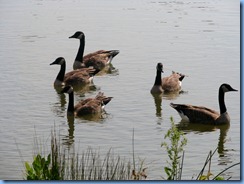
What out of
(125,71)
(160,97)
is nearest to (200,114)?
(160,97)

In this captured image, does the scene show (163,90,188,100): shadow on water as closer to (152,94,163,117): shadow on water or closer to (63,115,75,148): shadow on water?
(152,94,163,117): shadow on water

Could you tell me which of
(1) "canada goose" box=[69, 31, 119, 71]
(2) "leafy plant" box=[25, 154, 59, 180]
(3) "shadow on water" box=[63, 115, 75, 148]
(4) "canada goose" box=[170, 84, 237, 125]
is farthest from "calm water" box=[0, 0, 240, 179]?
(2) "leafy plant" box=[25, 154, 59, 180]

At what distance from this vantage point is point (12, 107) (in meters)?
13.5

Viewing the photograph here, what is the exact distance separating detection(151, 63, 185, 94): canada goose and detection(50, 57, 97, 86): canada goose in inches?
67.6

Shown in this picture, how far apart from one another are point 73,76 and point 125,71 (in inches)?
51.8

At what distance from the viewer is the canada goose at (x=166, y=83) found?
1521cm

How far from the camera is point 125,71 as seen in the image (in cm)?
1688

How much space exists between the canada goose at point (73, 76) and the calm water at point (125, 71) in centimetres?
24

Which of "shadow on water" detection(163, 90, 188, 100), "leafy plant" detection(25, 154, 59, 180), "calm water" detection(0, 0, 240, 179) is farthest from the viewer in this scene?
"shadow on water" detection(163, 90, 188, 100)

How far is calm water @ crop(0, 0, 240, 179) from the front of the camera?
1147 centimetres

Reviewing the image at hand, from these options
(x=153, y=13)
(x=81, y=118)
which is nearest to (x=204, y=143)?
(x=81, y=118)

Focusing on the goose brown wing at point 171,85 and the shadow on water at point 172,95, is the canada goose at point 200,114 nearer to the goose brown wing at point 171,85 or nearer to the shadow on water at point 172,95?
the shadow on water at point 172,95

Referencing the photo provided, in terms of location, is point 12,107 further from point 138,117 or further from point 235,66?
point 235,66

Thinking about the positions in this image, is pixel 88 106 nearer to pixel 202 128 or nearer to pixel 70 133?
pixel 70 133
